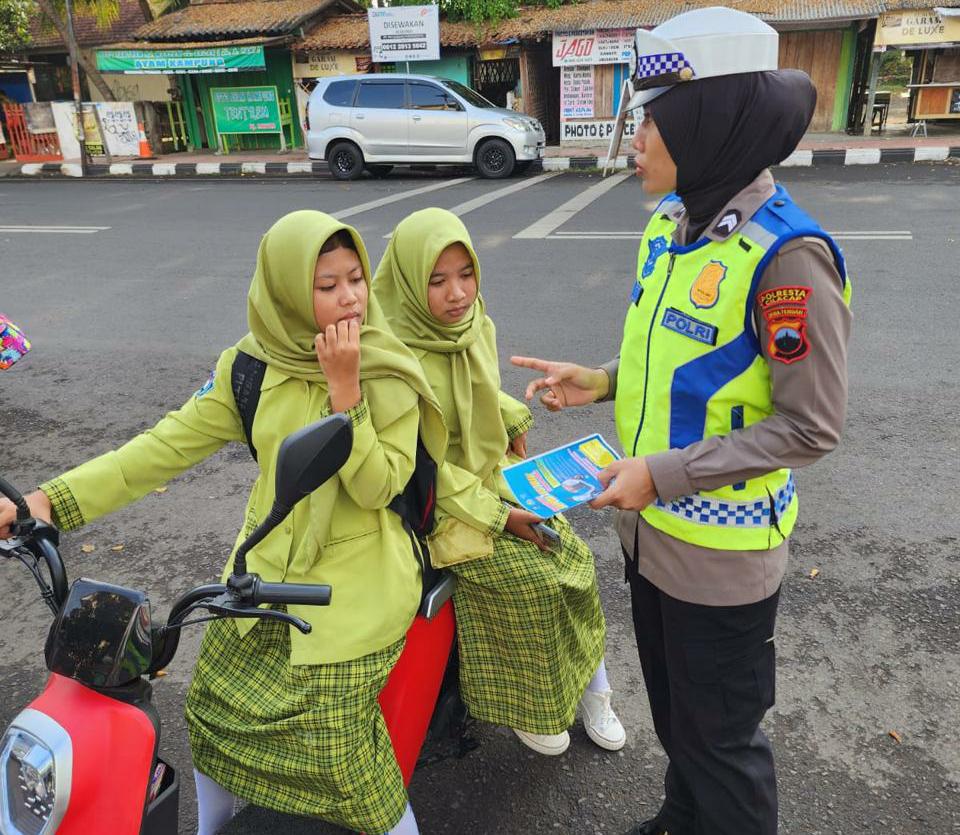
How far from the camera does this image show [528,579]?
199cm

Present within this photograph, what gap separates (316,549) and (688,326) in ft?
2.84

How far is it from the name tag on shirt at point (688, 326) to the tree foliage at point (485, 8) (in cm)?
1754

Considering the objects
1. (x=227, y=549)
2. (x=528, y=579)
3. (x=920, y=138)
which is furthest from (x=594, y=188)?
(x=528, y=579)

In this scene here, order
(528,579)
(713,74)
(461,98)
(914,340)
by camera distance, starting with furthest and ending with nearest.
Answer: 1. (461,98)
2. (914,340)
3. (528,579)
4. (713,74)

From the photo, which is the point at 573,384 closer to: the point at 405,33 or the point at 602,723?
the point at 602,723

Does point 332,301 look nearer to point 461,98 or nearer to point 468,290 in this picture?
point 468,290

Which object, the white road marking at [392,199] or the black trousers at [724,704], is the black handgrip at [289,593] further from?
the white road marking at [392,199]

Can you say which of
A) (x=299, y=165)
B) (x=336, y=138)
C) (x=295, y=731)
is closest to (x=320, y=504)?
(x=295, y=731)

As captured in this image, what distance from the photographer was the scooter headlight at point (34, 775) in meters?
1.23

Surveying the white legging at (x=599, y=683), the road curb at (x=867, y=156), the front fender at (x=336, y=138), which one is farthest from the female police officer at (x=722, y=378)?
the front fender at (x=336, y=138)

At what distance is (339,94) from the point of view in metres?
14.4

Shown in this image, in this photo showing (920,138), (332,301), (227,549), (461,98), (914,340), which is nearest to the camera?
(332,301)

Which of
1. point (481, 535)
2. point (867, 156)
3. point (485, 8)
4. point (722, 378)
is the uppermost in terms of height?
point (485, 8)

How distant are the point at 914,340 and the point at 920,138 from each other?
1249 cm
